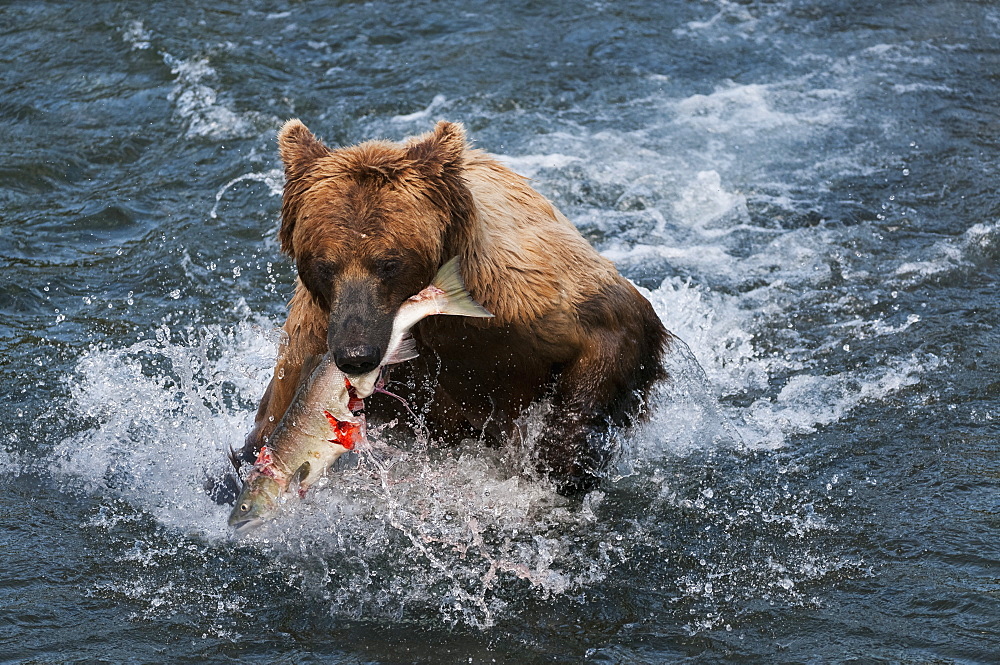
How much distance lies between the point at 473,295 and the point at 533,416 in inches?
30.1

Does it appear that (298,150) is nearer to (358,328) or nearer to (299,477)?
(358,328)

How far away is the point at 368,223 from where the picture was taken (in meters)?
4.30

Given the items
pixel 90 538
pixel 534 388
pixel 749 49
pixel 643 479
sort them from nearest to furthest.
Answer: pixel 534 388 → pixel 90 538 → pixel 643 479 → pixel 749 49

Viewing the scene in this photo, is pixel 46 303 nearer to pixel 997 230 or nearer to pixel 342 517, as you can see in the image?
pixel 342 517

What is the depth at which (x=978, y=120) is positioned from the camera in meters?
9.62

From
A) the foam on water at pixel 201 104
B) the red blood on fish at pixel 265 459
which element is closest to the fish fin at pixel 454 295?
the red blood on fish at pixel 265 459

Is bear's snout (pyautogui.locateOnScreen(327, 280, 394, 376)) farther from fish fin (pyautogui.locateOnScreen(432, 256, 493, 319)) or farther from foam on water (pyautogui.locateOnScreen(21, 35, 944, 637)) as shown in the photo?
foam on water (pyautogui.locateOnScreen(21, 35, 944, 637))

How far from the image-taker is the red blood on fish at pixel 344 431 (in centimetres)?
439

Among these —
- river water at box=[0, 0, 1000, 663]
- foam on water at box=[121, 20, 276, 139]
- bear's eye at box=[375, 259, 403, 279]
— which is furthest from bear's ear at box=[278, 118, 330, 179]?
foam on water at box=[121, 20, 276, 139]

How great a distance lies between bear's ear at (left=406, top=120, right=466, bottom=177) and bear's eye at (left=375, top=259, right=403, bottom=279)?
1.17 ft

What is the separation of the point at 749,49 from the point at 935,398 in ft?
19.1

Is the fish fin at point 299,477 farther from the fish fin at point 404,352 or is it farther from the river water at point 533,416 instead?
the river water at point 533,416

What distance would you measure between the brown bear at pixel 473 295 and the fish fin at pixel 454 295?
0.11 meters

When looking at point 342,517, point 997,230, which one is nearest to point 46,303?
point 342,517
